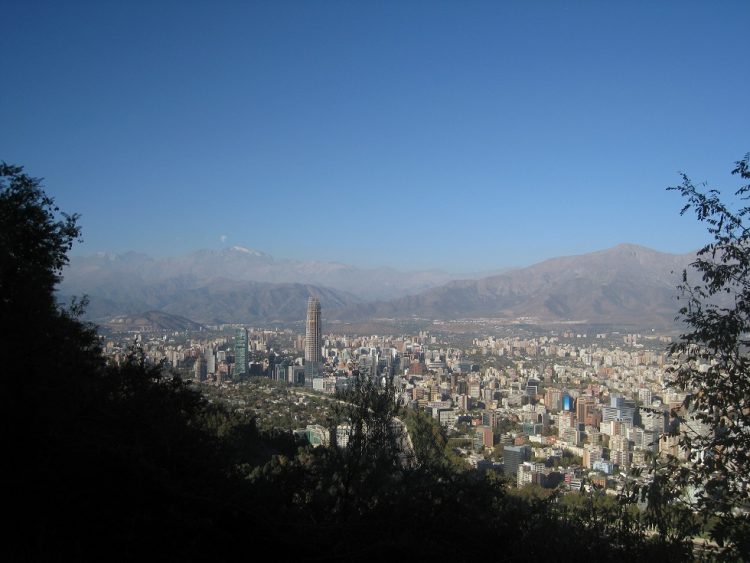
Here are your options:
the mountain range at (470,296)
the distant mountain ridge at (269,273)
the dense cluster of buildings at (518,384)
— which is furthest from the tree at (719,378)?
the distant mountain ridge at (269,273)

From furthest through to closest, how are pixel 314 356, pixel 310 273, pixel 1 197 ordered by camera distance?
pixel 310 273 < pixel 314 356 < pixel 1 197

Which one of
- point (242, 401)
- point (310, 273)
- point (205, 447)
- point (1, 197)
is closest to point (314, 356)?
point (242, 401)

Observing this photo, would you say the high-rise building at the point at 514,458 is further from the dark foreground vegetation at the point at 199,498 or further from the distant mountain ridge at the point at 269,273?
the distant mountain ridge at the point at 269,273

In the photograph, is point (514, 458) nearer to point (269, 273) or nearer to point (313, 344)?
point (313, 344)

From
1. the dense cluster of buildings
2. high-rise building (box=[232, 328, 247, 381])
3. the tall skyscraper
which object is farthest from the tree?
the tall skyscraper

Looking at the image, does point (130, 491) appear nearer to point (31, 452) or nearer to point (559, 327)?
point (31, 452)

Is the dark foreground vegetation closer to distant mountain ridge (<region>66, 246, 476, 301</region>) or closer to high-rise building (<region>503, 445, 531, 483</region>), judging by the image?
high-rise building (<region>503, 445, 531, 483</region>)
